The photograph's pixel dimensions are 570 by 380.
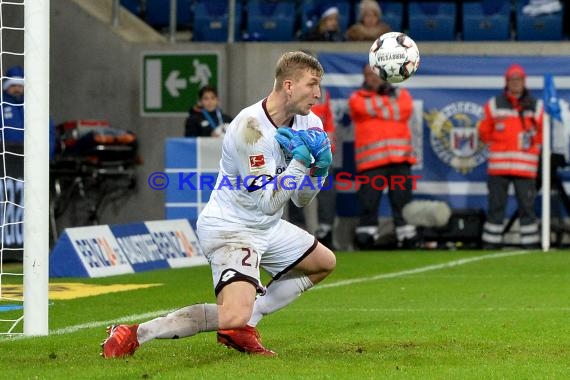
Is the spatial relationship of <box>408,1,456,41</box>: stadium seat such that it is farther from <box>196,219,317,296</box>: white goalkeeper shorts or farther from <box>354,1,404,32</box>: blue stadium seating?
<box>196,219,317,296</box>: white goalkeeper shorts

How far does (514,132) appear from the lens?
17859 millimetres

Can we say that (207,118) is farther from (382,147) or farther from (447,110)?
(447,110)

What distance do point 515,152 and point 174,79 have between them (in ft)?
15.2

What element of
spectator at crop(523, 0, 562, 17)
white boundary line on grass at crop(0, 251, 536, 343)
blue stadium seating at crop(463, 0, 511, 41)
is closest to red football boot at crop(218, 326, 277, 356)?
white boundary line on grass at crop(0, 251, 536, 343)

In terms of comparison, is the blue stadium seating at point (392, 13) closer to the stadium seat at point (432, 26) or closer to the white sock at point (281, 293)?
the stadium seat at point (432, 26)

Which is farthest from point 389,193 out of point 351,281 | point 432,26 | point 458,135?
point 351,281

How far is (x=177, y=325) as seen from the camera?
7.64 m

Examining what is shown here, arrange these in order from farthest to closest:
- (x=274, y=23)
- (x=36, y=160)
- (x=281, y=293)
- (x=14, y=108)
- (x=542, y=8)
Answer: (x=274, y=23) → (x=542, y=8) → (x=14, y=108) → (x=36, y=160) → (x=281, y=293)

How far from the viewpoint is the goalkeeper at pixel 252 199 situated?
294 inches

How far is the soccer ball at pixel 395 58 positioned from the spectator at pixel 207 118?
5129mm

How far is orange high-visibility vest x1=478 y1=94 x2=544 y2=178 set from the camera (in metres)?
17.9

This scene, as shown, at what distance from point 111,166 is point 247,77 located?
2189 mm

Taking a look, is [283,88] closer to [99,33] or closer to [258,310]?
[258,310]

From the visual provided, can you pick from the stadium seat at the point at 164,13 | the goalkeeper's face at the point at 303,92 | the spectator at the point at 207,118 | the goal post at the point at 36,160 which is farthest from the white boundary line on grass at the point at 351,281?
the stadium seat at the point at 164,13
